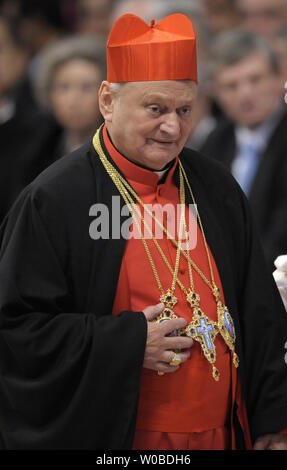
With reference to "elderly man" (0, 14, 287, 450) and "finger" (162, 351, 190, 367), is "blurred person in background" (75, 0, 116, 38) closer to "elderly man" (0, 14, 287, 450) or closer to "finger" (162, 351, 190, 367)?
"elderly man" (0, 14, 287, 450)

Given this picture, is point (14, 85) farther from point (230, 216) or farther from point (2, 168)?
point (230, 216)

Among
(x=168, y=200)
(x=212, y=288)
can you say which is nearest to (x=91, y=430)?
(x=212, y=288)

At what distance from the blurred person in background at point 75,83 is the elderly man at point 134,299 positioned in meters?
2.98

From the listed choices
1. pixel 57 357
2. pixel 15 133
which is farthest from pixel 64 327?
pixel 15 133

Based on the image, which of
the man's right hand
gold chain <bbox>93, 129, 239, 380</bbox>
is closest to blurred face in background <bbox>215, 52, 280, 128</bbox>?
gold chain <bbox>93, 129, 239, 380</bbox>

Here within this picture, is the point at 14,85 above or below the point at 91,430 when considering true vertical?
above

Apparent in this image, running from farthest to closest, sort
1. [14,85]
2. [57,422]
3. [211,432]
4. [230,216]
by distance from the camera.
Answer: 1. [14,85]
2. [230,216]
3. [211,432]
4. [57,422]

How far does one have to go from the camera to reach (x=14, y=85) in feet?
25.9

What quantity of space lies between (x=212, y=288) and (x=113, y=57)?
951 millimetres

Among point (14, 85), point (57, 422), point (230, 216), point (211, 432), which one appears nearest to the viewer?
point (57, 422)

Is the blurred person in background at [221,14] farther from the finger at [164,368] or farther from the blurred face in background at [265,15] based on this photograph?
the finger at [164,368]

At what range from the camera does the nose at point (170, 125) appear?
11.1ft

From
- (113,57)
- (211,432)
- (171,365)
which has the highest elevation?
(113,57)

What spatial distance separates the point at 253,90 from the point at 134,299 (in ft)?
11.0
